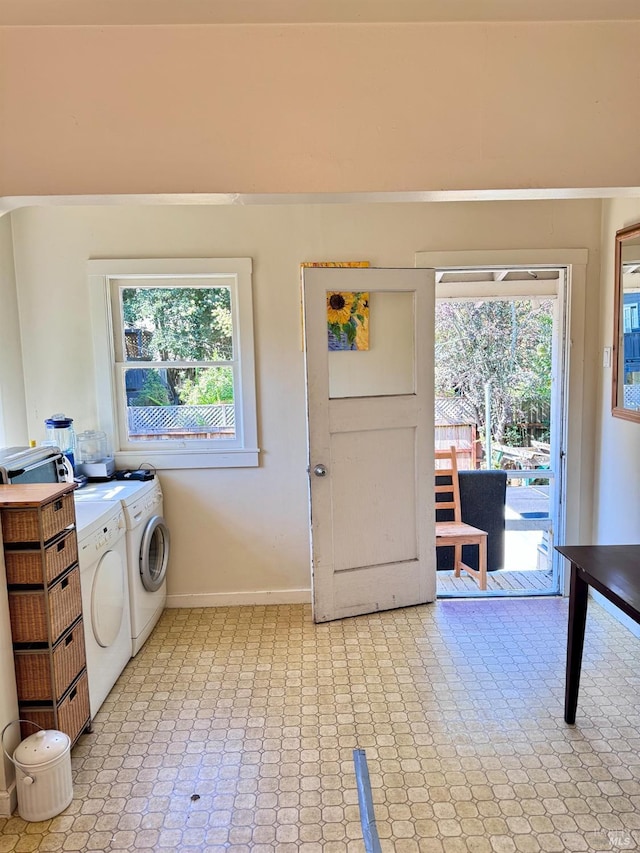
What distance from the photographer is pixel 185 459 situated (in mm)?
3369

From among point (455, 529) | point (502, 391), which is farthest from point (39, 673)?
point (502, 391)

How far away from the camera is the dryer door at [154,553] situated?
9.65 feet

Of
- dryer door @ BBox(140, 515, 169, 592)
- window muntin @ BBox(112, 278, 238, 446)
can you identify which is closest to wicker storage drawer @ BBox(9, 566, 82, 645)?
dryer door @ BBox(140, 515, 169, 592)

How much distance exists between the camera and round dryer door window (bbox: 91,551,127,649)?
7.76ft

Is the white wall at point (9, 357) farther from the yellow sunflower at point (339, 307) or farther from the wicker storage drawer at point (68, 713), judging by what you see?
the yellow sunflower at point (339, 307)

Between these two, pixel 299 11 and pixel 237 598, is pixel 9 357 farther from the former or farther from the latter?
pixel 299 11

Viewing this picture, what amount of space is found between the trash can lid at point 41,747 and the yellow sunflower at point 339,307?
233 centimetres

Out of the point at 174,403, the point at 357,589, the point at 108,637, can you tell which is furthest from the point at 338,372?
the point at 108,637

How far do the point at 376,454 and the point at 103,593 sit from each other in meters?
1.64

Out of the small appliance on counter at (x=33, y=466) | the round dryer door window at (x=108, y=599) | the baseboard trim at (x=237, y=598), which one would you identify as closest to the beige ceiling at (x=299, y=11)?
the small appliance on counter at (x=33, y=466)

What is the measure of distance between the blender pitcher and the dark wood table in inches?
103

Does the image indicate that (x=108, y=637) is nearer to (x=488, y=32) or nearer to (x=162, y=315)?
(x=162, y=315)

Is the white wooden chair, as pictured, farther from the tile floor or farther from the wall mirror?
the wall mirror

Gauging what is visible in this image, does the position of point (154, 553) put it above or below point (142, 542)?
below
